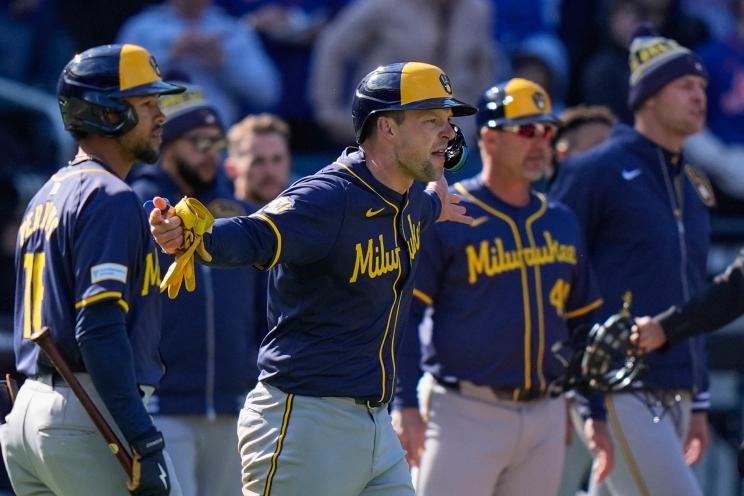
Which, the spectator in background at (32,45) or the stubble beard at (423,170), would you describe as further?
the spectator in background at (32,45)

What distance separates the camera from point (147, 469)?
14.2 ft

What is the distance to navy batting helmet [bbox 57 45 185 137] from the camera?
15.7ft

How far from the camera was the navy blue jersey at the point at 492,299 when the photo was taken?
572cm

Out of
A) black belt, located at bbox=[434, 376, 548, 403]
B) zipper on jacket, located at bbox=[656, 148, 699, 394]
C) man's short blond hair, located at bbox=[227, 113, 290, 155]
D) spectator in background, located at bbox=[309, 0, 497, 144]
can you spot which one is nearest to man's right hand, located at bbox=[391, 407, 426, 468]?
black belt, located at bbox=[434, 376, 548, 403]

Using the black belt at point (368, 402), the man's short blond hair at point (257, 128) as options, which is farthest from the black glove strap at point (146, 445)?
the man's short blond hair at point (257, 128)

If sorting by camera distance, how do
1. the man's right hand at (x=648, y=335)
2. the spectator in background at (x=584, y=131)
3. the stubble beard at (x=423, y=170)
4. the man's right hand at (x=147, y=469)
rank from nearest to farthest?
the man's right hand at (x=147, y=469) → the stubble beard at (x=423, y=170) → the man's right hand at (x=648, y=335) → the spectator in background at (x=584, y=131)

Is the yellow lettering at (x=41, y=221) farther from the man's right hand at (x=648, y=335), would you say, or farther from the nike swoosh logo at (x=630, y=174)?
the nike swoosh logo at (x=630, y=174)

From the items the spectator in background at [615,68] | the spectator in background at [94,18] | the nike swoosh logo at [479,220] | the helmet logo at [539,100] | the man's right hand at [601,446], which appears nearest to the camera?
the nike swoosh logo at [479,220]

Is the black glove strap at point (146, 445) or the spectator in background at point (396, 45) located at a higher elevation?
the spectator in background at point (396, 45)

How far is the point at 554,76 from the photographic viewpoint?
10031mm

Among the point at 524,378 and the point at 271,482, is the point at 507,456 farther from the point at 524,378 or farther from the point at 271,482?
the point at 271,482

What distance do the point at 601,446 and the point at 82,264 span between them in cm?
250

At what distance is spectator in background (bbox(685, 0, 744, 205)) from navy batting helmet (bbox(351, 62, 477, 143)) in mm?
5914

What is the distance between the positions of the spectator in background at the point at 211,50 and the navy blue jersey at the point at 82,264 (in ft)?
15.4
